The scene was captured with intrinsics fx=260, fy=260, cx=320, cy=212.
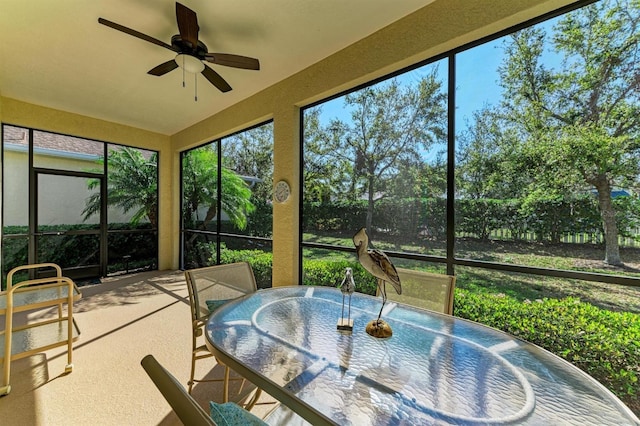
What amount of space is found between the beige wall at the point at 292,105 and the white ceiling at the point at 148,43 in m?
0.14

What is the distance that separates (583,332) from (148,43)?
14.4 feet

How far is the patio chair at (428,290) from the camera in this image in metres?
1.71

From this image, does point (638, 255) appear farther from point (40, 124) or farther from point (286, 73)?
point (40, 124)

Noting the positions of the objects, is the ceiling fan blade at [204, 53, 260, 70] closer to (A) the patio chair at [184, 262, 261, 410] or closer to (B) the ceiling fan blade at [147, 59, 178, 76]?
(B) the ceiling fan blade at [147, 59, 178, 76]

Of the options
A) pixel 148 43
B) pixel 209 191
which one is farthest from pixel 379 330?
pixel 209 191

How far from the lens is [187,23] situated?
1.99 m

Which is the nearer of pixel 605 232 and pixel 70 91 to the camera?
pixel 605 232

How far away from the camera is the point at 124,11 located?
2.22 m

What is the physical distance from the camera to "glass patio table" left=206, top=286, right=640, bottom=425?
838mm

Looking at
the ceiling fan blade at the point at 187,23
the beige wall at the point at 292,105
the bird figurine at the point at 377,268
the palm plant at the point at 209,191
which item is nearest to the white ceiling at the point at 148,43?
the beige wall at the point at 292,105

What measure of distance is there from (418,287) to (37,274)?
5.93 m

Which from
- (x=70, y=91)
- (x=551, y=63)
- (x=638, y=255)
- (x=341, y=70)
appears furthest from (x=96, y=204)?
(x=638, y=255)

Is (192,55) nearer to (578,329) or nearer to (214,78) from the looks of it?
(214,78)

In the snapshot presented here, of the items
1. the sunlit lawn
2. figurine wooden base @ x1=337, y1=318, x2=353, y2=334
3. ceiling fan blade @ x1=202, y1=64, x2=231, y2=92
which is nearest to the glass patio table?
figurine wooden base @ x1=337, y1=318, x2=353, y2=334
